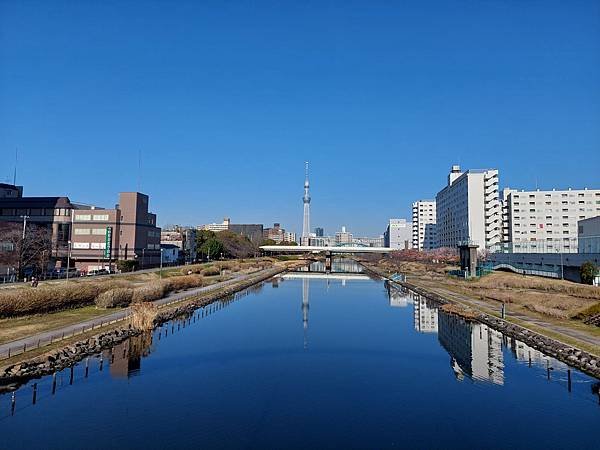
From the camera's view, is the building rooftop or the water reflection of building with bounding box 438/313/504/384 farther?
the building rooftop

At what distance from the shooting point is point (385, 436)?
14.7 m

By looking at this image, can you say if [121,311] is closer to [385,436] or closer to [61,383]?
Result: [61,383]

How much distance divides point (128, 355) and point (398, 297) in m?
38.8

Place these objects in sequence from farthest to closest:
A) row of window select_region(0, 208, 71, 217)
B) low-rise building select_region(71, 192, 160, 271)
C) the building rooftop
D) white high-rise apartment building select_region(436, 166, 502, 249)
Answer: white high-rise apartment building select_region(436, 166, 502, 249) < the building rooftop < row of window select_region(0, 208, 71, 217) < low-rise building select_region(71, 192, 160, 271)

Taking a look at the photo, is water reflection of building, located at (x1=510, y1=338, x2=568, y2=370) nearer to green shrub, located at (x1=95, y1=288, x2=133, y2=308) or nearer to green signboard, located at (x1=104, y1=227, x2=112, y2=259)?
green shrub, located at (x1=95, y1=288, x2=133, y2=308)

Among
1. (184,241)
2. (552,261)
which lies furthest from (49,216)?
(552,261)

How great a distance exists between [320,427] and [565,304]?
94.2 feet

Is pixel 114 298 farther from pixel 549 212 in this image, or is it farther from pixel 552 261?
pixel 549 212

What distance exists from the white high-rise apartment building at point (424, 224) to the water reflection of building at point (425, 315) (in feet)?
381

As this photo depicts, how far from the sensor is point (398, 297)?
56500mm

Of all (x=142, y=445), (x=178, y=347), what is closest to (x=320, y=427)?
(x=142, y=445)

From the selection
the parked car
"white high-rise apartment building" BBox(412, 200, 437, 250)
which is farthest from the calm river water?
"white high-rise apartment building" BBox(412, 200, 437, 250)

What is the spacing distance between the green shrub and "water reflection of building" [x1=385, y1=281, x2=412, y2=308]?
26.5m

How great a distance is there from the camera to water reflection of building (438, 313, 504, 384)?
22547 mm
